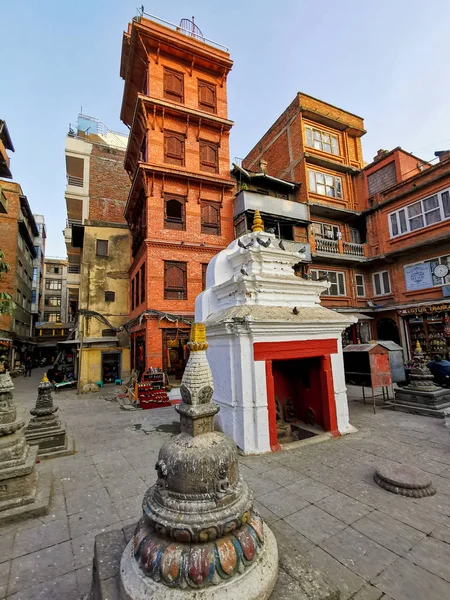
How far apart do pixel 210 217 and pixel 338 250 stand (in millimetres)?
9681

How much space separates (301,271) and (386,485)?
1592 centimetres

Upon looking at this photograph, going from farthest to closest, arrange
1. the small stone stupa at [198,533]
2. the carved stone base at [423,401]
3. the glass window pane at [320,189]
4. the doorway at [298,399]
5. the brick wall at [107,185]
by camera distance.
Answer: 1. the brick wall at [107,185]
2. the glass window pane at [320,189]
3. the carved stone base at [423,401]
4. the doorway at [298,399]
5. the small stone stupa at [198,533]

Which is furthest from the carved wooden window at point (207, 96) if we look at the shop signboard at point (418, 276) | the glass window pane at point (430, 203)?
the shop signboard at point (418, 276)

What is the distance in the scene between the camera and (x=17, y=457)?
4602mm

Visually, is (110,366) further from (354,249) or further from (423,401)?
(354,249)

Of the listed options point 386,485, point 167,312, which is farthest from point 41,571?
point 167,312

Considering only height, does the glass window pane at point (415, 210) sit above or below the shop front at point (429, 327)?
above

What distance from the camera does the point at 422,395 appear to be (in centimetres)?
923

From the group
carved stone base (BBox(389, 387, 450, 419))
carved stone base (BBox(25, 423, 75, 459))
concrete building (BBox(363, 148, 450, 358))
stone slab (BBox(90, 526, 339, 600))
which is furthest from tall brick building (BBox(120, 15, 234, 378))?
stone slab (BBox(90, 526, 339, 600))

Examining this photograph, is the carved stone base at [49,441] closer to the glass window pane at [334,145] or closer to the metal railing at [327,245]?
the metal railing at [327,245]

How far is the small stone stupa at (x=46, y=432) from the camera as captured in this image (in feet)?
21.5

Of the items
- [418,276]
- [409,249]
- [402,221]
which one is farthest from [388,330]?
[402,221]

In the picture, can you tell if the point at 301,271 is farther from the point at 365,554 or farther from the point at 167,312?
the point at 365,554

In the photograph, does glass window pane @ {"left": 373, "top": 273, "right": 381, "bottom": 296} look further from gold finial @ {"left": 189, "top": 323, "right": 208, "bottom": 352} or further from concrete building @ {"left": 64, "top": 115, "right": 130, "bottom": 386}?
gold finial @ {"left": 189, "top": 323, "right": 208, "bottom": 352}
